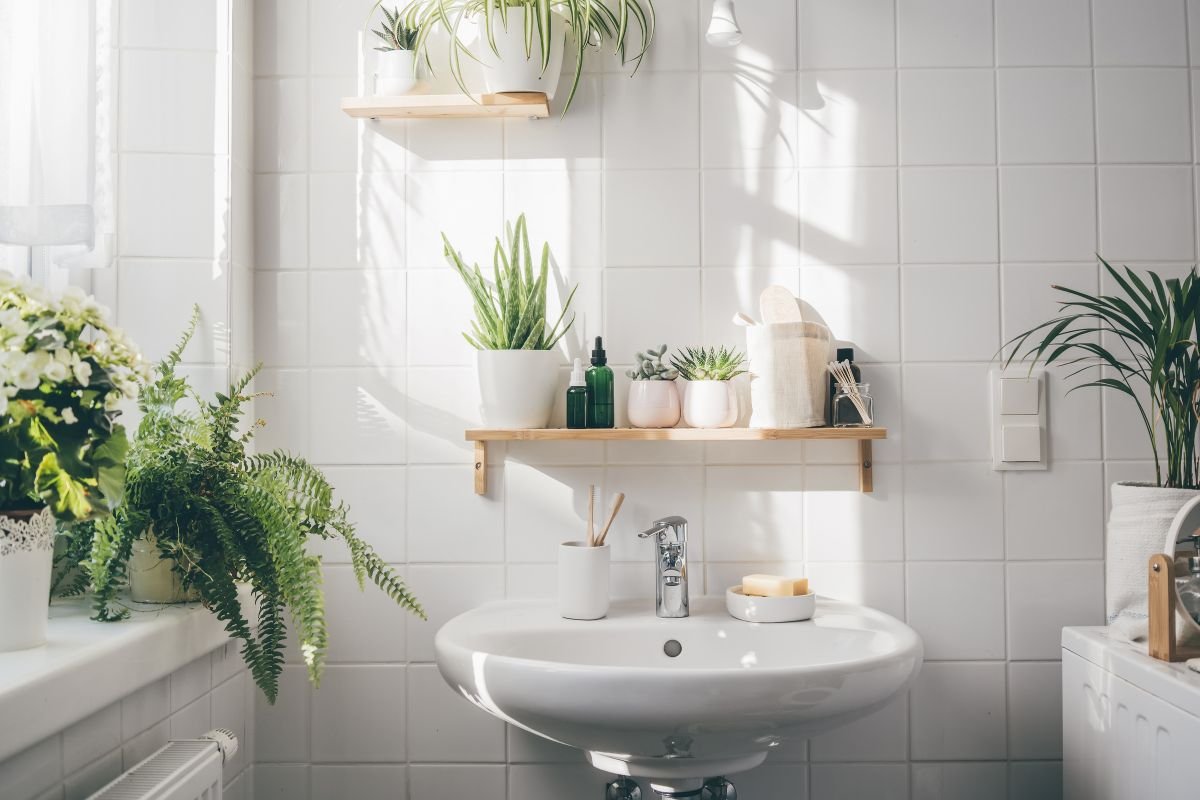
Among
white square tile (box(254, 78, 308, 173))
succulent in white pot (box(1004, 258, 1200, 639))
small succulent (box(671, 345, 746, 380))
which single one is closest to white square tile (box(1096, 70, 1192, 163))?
succulent in white pot (box(1004, 258, 1200, 639))

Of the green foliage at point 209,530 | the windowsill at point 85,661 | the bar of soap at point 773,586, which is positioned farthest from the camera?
the bar of soap at point 773,586

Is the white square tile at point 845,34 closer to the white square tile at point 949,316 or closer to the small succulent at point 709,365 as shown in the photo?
the white square tile at point 949,316

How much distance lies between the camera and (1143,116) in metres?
1.54

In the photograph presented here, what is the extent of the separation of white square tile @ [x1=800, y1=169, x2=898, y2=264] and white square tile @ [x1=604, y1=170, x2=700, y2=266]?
0.67 ft

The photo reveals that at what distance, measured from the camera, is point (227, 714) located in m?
1.42

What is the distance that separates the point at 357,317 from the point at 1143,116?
58.2 inches

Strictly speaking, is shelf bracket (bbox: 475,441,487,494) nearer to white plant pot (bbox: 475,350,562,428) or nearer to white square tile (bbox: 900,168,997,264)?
white plant pot (bbox: 475,350,562,428)

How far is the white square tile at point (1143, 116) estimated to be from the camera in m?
1.54

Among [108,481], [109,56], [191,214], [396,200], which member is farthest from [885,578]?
[109,56]

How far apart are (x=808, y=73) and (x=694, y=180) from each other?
0.94 feet

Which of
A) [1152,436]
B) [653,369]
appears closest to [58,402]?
[653,369]

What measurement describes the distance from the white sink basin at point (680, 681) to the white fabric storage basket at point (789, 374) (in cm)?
34

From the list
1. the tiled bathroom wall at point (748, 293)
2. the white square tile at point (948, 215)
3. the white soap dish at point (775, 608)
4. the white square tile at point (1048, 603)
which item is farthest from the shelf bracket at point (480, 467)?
the white square tile at point (1048, 603)

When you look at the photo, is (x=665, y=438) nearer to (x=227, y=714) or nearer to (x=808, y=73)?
(x=808, y=73)
